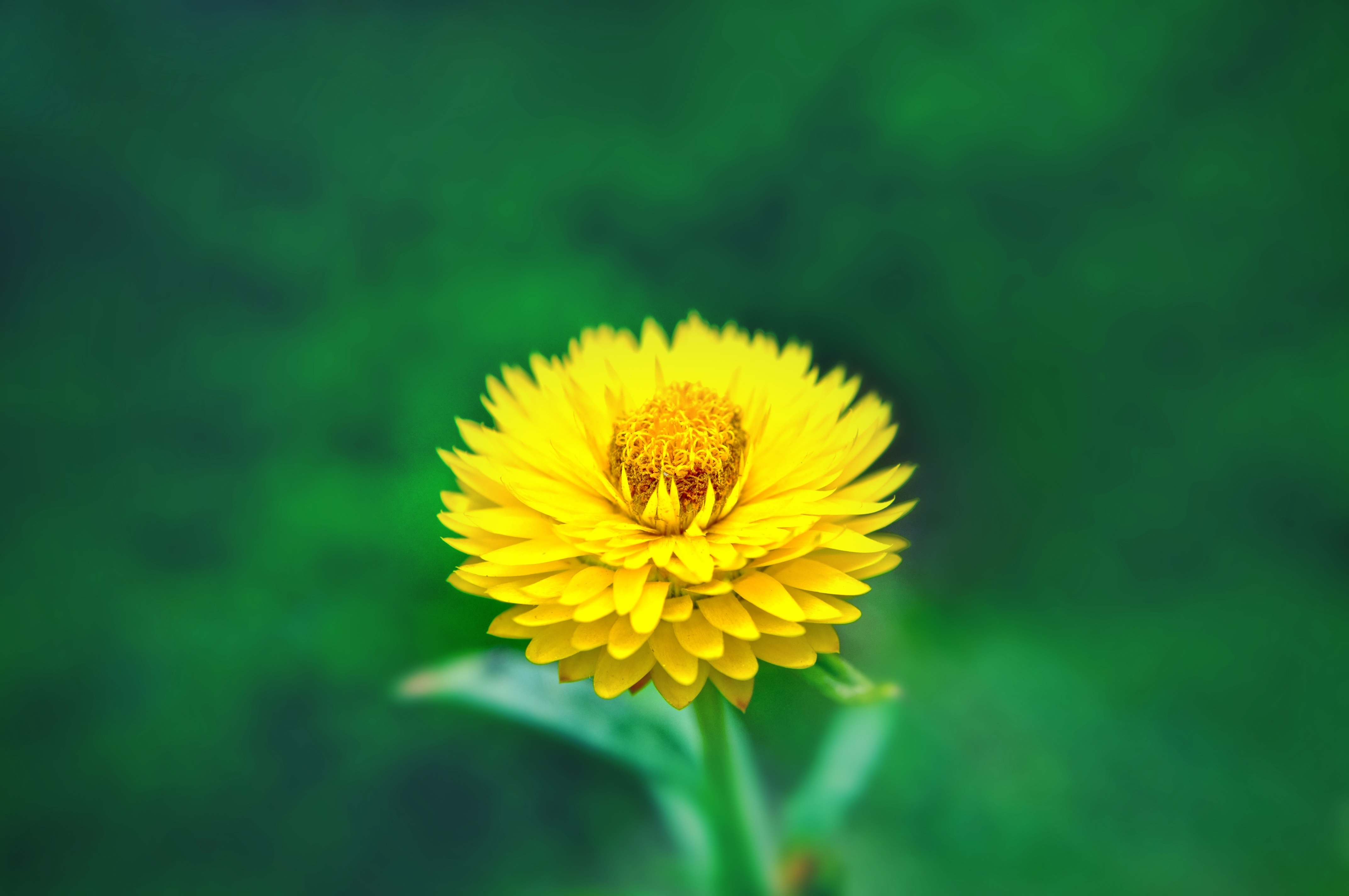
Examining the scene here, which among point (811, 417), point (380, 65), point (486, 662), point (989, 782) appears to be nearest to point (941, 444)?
point (989, 782)

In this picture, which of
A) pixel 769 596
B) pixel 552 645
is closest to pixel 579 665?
pixel 552 645

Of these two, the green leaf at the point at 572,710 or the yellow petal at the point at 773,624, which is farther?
the green leaf at the point at 572,710

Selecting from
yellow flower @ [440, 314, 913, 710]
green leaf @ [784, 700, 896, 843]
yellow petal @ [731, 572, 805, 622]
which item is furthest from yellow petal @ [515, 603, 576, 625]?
green leaf @ [784, 700, 896, 843]

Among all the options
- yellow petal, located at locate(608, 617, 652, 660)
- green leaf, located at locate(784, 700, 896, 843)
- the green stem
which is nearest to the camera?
yellow petal, located at locate(608, 617, 652, 660)

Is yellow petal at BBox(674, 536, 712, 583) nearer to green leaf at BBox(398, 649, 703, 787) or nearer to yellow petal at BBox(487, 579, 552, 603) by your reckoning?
yellow petal at BBox(487, 579, 552, 603)

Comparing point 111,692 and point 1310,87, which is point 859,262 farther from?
point 111,692

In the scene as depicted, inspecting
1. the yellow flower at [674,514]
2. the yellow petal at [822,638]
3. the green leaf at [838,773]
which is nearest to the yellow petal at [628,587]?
the yellow flower at [674,514]

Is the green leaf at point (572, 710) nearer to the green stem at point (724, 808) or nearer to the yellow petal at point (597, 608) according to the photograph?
the green stem at point (724, 808)
